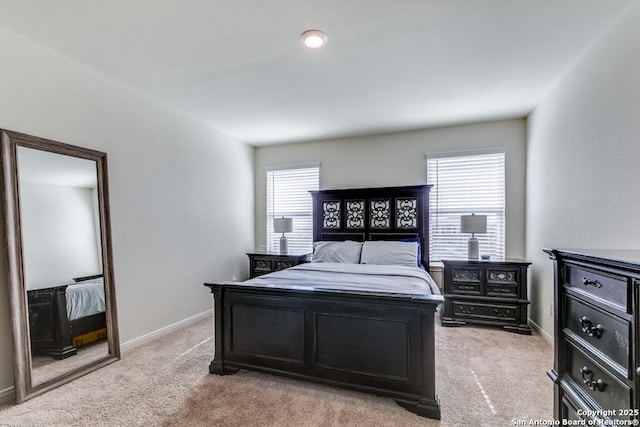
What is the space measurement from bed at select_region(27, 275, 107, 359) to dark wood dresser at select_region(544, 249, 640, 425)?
11.0 ft

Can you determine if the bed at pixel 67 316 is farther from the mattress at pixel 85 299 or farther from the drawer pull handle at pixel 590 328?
the drawer pull handle at pixel 590 328

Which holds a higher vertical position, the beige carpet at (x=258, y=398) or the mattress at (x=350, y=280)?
the mattress at (x=350, y=280)

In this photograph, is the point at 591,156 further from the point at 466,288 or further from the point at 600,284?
the point at 466,288

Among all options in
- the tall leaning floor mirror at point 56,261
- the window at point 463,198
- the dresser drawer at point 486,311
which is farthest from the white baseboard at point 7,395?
the window at point 463,198

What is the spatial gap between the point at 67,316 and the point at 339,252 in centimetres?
288

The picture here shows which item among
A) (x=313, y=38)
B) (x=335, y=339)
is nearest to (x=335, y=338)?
(x=335, y=339)

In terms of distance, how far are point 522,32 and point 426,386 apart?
2.54 m

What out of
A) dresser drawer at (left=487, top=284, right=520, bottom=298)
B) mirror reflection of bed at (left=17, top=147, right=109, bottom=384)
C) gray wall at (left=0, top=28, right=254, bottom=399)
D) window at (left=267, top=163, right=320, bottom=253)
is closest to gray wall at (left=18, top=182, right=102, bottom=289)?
mirror reflection of bed at (left=17, top=147, right=109, bottom=384)

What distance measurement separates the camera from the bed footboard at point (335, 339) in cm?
196

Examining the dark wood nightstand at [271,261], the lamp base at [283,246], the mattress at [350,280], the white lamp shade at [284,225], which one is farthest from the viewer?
the lamp base at [283,246]

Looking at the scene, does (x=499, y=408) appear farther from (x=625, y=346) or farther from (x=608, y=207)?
(x=608, y=207)

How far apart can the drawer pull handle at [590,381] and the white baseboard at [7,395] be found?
3.47m

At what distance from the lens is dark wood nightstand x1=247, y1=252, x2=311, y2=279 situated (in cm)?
448

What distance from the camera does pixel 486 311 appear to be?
11.6 ft
